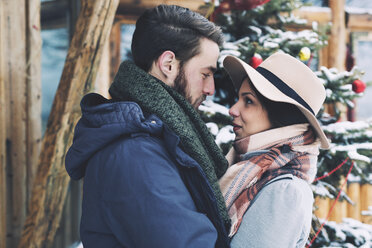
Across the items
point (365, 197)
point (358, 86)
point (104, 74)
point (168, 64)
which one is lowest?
point (365, 197)

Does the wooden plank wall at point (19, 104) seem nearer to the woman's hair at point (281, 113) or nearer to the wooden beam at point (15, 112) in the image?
the wooden beam at point (15, 112)

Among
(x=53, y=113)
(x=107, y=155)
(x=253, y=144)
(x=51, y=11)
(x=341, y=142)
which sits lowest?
(x=341, y=142)

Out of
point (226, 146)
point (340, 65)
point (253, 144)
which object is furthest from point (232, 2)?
point (340, 65)

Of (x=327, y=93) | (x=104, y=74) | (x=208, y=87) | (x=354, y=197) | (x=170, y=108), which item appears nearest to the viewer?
(x=170, y=108)

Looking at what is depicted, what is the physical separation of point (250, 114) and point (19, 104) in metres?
1.80

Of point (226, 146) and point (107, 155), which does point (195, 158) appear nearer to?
point (107, 155)

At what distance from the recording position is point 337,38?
5.17 metres

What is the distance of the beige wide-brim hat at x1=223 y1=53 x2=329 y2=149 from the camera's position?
150 centimetres

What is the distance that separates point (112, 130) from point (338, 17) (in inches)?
197

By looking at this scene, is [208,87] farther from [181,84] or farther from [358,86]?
[358,86]

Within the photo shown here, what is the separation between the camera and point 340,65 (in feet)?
16.9

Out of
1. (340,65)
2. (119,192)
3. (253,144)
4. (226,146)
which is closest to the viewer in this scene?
(119,192)

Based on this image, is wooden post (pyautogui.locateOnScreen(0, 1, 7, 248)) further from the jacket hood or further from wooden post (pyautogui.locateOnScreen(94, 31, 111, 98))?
wooden post (pyautogui.locateOnScreen(94, 31, 111, 98))

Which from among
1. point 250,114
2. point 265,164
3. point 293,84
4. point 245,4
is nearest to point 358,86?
point 245,4
